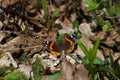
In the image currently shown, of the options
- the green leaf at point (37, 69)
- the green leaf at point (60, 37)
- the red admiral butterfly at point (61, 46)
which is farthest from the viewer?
the green leaf at point (60, 37)

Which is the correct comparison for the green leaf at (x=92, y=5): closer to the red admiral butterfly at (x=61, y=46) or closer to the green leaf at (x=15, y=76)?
the red admiral butterfly at (x=61, y=46)

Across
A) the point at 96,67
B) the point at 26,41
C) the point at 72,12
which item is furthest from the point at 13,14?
the point at 96,67

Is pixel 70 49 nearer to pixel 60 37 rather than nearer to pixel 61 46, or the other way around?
pixel 61 46

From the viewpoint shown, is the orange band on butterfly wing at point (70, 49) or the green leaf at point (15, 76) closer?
the green leaf at point (15, 76)

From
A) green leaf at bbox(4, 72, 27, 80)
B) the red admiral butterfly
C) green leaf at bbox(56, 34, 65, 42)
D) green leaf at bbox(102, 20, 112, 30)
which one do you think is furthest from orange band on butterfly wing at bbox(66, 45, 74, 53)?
green leaf at bbox(4, 72, 27, 80)

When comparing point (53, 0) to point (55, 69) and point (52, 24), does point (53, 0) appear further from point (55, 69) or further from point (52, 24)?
point (55, 69)

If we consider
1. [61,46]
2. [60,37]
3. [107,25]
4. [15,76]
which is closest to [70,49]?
[61,46]

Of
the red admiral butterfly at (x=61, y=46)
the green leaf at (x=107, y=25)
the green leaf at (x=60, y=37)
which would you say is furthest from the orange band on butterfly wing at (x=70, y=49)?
the green leaf at (x=107, y=25)

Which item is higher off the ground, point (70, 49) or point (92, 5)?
A: point (92, 5)
